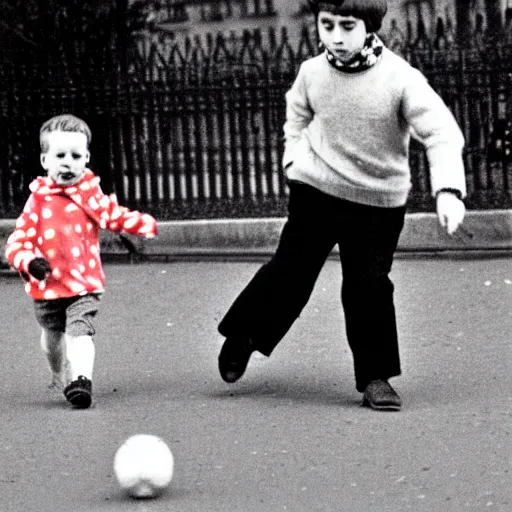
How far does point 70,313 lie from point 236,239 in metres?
5.57

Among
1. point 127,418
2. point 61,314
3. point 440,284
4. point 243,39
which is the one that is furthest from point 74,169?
point 243,39

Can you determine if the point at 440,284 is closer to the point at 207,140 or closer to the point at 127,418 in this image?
the point at 207,140

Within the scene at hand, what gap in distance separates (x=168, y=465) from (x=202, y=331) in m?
3.59

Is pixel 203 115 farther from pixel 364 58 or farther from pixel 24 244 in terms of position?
pixel 364 58

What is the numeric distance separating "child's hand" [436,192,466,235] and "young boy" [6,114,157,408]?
3.84 feet

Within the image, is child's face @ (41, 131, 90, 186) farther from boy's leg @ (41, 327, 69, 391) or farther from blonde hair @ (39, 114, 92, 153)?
boy's leg @ (41, 327, 69, 391)

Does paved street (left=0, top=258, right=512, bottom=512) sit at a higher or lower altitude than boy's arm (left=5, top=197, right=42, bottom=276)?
lower

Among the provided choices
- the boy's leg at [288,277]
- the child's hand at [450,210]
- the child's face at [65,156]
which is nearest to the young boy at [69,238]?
the child's face at [65,156]

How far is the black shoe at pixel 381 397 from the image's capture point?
6516mm

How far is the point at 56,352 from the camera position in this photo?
705 centimetres

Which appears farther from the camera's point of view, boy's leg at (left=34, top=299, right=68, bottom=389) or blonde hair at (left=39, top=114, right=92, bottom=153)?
boy's leg at (left=34, top=299, right=68, bottom=389)

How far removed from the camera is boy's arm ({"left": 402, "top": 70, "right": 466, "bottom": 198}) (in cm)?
636

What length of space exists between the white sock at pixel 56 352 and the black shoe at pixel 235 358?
2.13ft

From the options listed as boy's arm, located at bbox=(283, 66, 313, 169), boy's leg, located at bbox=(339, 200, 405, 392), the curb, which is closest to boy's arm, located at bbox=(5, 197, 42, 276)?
boy's arm, located at bbox=(283, 66, 313, 169)
